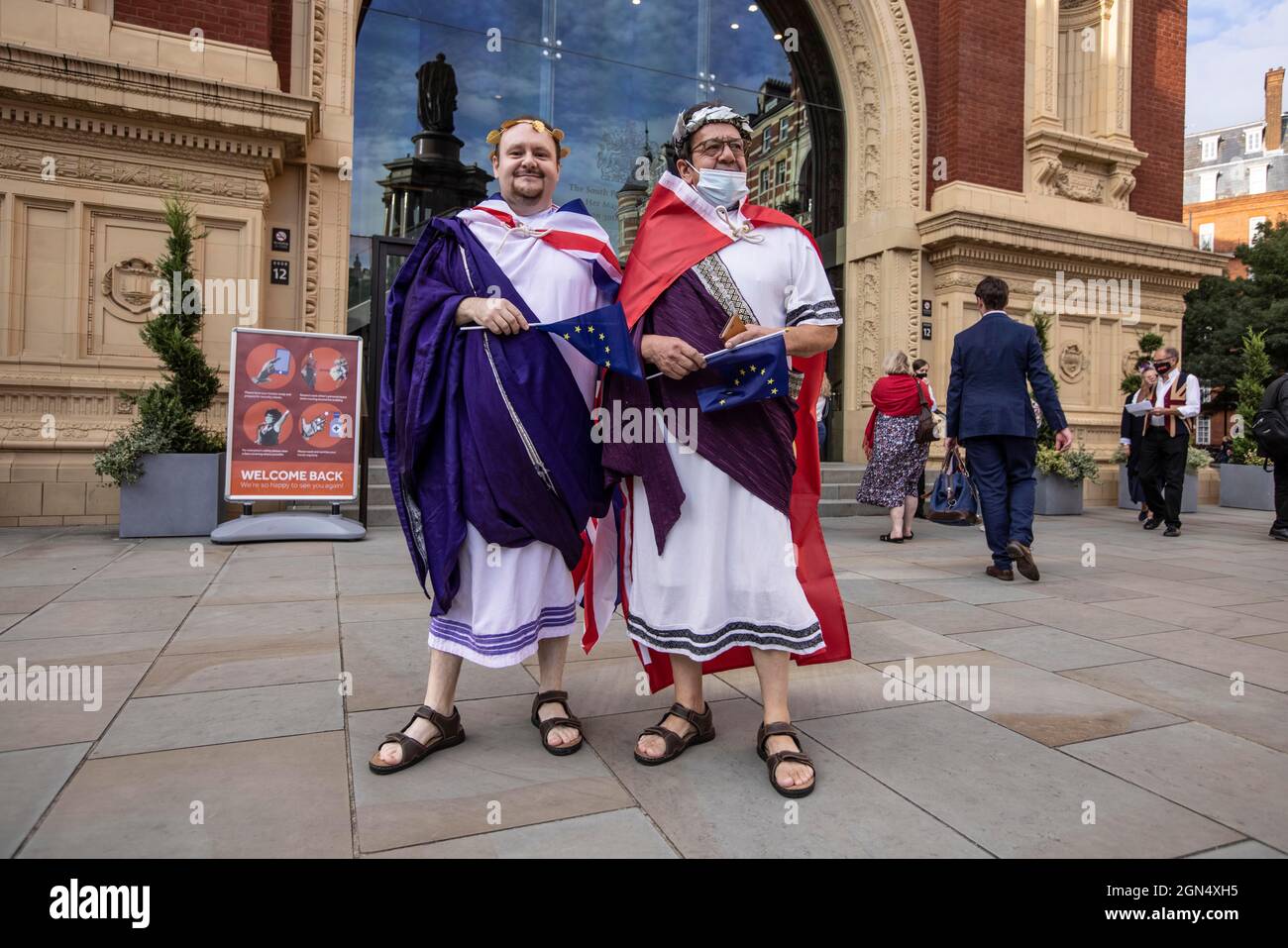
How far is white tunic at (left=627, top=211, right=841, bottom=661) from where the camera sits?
2473 mm

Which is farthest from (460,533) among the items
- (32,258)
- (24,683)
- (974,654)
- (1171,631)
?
(32,258)

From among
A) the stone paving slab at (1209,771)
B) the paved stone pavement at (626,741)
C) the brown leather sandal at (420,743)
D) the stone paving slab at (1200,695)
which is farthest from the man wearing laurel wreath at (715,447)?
the stone paving slab at (1200,695)

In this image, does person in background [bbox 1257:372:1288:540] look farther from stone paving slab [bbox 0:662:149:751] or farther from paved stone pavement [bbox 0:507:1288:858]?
stone paving slab [bbox 0:662:149:751]

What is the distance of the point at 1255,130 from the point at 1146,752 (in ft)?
220

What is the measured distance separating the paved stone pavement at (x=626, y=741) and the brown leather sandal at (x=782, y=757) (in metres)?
0.05

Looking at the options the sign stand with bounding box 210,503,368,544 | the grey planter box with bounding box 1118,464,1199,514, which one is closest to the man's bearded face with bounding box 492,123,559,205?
the sign stand with bounding box 210,503,368,544

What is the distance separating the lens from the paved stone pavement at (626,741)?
199 centimetres

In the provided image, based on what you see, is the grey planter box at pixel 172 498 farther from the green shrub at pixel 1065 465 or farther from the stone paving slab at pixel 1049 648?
the green shrub at pixel 1065 465

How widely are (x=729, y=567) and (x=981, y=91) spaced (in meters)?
12.6

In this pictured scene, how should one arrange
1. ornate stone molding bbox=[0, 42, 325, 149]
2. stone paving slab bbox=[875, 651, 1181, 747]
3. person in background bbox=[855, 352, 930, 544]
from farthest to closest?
Answer: person in background bbox=[855, 352, 930, 544] → ornate stone molding bbox=[0, 42, 325, 149] → stone paving slab bbox=[875, 651, 1181, 747]

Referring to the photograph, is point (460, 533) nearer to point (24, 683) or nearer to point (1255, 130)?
point (24, 683)

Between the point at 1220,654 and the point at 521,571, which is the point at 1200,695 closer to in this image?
the point at 1220,654

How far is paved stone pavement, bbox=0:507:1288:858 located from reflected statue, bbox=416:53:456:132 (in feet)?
25.9

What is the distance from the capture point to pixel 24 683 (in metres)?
3.06
